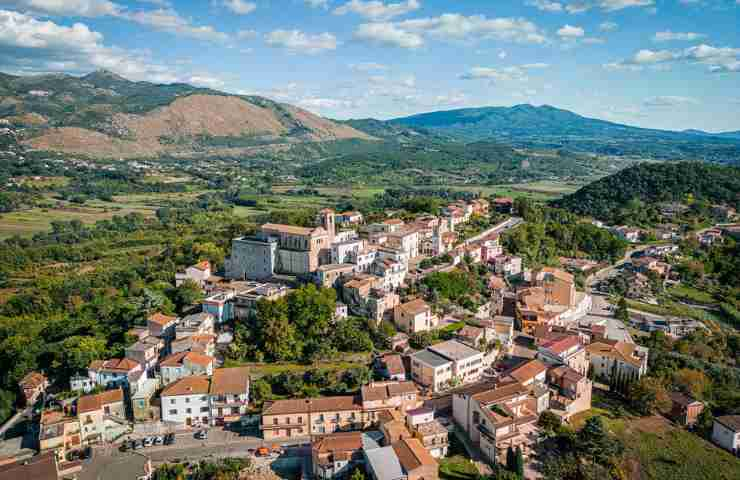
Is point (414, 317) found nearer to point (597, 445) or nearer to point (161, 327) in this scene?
point (597, 445)

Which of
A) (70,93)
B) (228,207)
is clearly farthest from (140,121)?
(228,207)

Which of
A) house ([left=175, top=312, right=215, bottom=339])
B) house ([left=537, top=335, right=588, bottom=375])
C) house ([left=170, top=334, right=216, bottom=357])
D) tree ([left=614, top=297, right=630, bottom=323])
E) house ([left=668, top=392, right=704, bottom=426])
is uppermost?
house ([left=175, top=312, right=215, bottom=339])

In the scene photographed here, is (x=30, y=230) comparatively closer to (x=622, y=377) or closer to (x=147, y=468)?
(x=147, y=468)

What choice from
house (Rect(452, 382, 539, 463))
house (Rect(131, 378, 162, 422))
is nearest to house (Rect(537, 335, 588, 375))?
house (Rect(452, 382, 539, 463))

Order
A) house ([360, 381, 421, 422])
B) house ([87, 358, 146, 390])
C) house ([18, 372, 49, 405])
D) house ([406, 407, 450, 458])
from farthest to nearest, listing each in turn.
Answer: house ([18, 372, 49, 405])
house ([87, 358, 146, 390])
house ([360, 381, 421, 422])
house ([406, 407, 450, 458])

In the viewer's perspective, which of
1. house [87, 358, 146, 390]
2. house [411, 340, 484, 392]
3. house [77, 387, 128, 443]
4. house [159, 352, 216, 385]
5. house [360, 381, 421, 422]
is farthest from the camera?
house [411, 340, 484, 392]

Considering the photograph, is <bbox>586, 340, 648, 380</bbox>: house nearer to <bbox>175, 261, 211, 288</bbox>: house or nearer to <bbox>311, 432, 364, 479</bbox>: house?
<bbox>311, 432, 364, 479</bbox>: house

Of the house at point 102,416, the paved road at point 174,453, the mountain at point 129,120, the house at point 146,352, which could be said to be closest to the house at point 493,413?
the paved road at point 174,453
